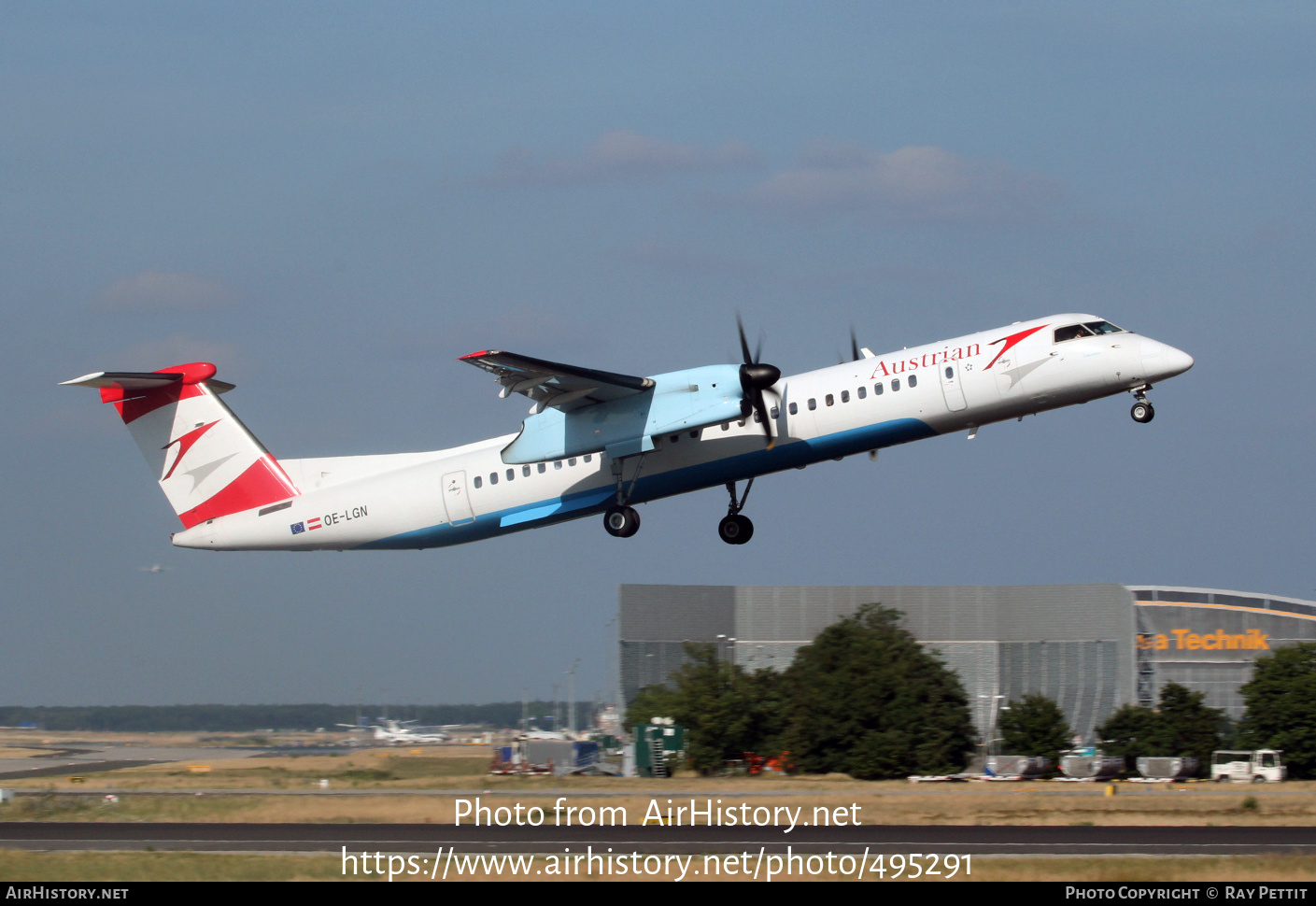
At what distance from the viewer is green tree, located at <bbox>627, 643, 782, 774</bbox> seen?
44.4 m

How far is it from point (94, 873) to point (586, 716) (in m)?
60.9

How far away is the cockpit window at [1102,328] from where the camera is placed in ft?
73.9

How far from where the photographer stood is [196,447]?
2689 cm

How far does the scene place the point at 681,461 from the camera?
2423cm

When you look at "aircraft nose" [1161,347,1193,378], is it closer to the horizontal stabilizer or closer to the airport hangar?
the horizontal stabilizer

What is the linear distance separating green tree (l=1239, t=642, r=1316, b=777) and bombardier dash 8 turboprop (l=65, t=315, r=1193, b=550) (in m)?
26.8

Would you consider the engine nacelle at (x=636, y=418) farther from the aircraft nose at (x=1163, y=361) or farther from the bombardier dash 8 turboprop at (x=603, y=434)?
the aircraft nose at (x=1163, y=361)

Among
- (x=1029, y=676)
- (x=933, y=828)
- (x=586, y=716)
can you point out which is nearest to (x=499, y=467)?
(x=933, y=828)

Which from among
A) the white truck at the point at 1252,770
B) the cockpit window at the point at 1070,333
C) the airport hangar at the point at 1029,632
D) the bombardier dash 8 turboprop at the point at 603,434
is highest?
the cockpit window at the point at 1070,333

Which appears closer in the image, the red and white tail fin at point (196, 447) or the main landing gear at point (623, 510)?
the main landing gear at point (623, 510)

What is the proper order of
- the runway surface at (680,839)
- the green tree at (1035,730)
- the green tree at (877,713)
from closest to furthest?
1. the runway surface at (680,839)
2. the green tree at (877,713)
3. the green tree at (1035,730)

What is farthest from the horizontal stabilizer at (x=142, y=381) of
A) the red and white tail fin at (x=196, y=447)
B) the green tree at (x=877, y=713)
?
the green tree at (x=877, y=713)

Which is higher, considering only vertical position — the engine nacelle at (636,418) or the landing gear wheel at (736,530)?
the engine nacelle at (636,418)

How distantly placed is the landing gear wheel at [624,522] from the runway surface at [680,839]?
517 centimetres
